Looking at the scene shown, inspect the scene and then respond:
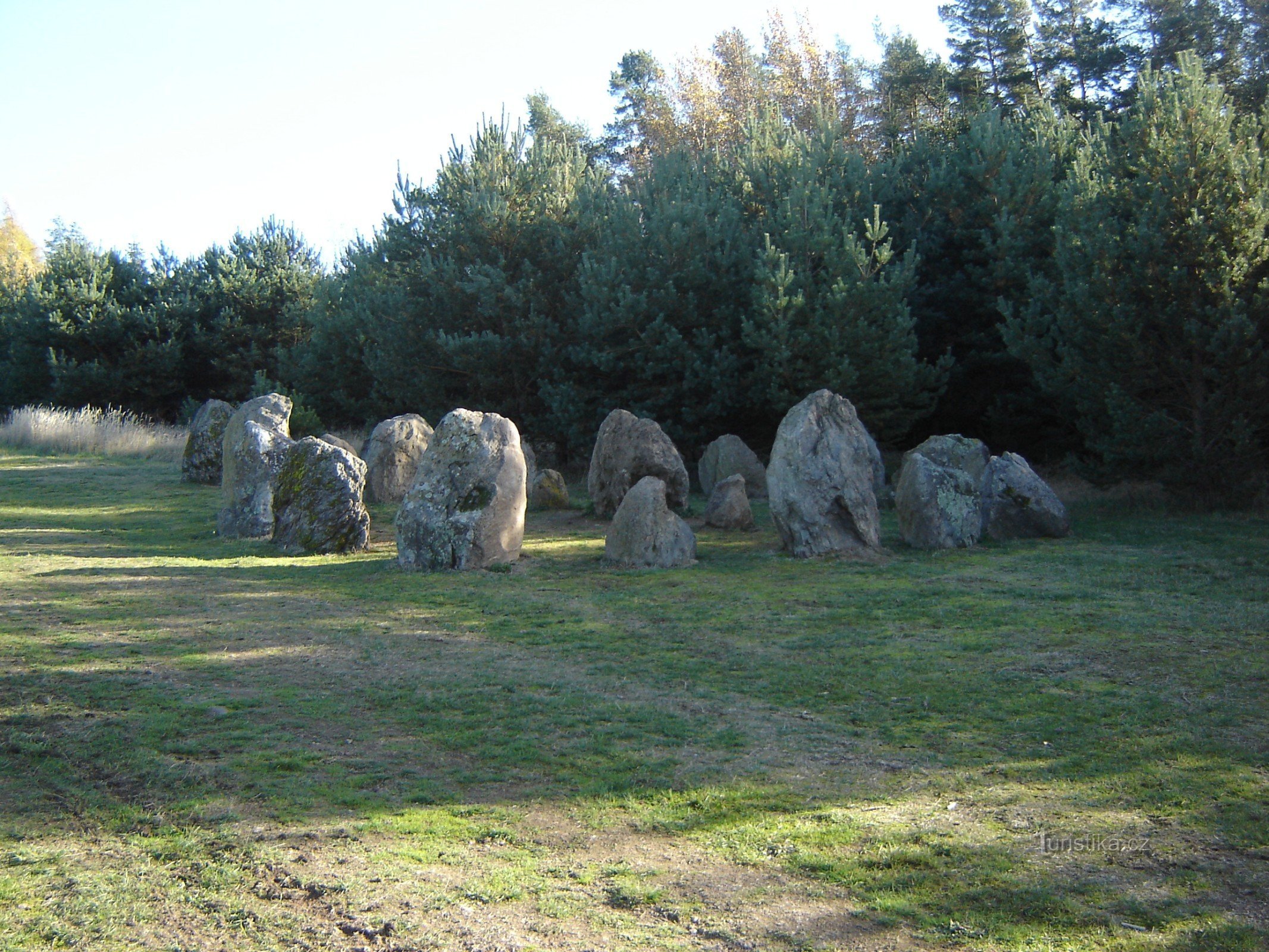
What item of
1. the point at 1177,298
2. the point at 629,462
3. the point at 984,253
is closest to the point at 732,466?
the point at 629,462

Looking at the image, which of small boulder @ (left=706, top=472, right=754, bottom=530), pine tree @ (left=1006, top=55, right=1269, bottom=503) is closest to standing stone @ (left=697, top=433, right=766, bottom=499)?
small boulder @ (left=706, top=472, right=754, bottom=530)

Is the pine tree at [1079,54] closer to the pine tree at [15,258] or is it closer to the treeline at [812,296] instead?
the treeline at [812,296]

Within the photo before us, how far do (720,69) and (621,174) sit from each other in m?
4.86

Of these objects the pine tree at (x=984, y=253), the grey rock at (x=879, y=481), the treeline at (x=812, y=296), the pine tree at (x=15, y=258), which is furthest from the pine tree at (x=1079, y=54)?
the pine tree at (x=15, y=258)

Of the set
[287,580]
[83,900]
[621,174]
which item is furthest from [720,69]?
[83,900]

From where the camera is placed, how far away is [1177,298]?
11.7 metres

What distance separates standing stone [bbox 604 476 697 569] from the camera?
32.0ft

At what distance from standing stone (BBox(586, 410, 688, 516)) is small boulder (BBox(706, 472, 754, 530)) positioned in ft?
2.21

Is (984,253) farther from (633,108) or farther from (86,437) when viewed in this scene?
(633,108)

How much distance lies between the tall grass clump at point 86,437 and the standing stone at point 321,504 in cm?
937

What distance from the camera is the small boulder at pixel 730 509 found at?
38.9 feet

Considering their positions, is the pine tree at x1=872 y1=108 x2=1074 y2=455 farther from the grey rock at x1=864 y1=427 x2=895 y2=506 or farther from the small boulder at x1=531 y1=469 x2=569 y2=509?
the small boulder at x1=531 y1=469 x2=569 y2=509

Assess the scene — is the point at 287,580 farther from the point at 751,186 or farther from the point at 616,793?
the point at 751,186

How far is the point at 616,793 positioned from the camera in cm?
443
